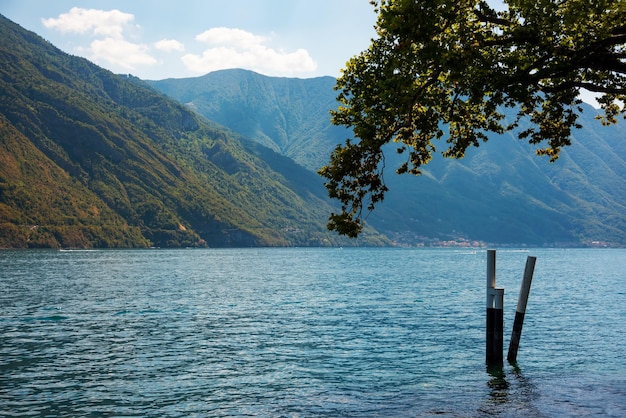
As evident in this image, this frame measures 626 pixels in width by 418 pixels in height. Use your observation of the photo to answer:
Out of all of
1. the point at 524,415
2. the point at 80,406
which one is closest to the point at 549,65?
the point at 524,415

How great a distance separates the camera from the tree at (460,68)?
2186cm

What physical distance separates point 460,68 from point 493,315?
12.0 metres

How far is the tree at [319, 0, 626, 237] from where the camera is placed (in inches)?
861

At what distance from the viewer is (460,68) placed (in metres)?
22.0

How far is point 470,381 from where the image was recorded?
27.6m

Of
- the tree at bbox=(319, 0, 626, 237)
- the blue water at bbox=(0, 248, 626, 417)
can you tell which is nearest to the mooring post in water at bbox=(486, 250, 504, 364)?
the blue water at bbox=(0, 248, 626, 417)

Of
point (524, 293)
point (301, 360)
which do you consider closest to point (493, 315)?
point (524, 293)

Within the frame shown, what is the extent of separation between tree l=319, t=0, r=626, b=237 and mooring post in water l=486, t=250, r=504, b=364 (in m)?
5.69

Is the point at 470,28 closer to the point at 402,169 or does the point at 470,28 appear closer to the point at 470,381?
the point at 402,169

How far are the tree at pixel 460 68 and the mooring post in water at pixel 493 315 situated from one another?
18.7 ft

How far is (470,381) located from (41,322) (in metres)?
35.2

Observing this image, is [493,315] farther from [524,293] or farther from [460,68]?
[460,68]

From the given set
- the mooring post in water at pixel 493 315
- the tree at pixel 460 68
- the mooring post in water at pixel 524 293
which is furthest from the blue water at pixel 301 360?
the tree at pixel 460 68

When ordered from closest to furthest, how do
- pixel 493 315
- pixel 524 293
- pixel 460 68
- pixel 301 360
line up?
pixel 460 68 < pixel 524 293 < pixel 493 315 < pixel 301 360
